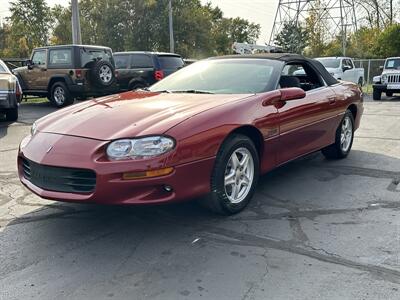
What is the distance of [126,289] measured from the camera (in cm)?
289

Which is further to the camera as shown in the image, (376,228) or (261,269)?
(376,228)

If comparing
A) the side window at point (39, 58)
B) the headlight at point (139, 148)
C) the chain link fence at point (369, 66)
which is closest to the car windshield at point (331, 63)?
the chain link fence at point (369, 66)

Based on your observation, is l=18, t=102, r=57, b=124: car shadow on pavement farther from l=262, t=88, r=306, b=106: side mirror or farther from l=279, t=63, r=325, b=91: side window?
l=262, t=88, r=306, b=106: side mirror

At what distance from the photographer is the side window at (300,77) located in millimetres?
5016

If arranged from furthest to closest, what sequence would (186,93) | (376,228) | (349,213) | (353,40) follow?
(353,40), (186,93), (349,213), (376,228)

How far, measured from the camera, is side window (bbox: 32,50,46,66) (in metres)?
13.8

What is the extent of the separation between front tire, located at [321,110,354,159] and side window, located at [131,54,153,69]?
8781 millimetres

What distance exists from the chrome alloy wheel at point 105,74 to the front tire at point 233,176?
31.7ft

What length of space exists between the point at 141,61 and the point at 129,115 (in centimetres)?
1087

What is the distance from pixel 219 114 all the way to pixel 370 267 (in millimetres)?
1676

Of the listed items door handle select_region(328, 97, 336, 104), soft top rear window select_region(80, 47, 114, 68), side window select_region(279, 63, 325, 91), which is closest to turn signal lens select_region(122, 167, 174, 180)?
side window select_region(279, 63, 325, 91)

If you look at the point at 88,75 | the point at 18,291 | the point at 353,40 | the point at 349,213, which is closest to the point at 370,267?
the point at 349,213

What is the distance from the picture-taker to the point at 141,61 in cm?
1440

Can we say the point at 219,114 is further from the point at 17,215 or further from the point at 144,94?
the point at 17,215
